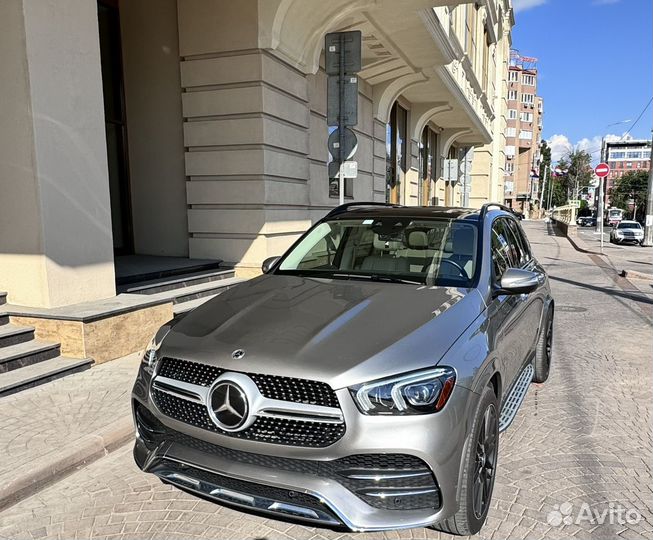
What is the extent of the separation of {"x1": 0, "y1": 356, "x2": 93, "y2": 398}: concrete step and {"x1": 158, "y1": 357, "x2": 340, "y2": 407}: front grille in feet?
9.50

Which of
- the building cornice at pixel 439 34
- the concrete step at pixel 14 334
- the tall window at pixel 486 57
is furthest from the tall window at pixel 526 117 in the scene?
the concrete step at pixel 14 334

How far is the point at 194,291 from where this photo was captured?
7250 millimetres

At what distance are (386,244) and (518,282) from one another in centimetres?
102

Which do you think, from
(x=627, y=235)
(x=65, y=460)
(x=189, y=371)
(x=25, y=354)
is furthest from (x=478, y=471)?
(x=627, y=235)

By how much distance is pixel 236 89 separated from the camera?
8.45m

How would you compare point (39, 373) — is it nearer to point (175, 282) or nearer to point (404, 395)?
point (175, 282)

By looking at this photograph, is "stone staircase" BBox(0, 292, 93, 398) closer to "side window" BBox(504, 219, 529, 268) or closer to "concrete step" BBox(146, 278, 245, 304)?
"concrete step" BBox(146, 278, 245, 304)

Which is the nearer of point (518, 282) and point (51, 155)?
point (518, 282)

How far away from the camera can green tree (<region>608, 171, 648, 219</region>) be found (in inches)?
4035

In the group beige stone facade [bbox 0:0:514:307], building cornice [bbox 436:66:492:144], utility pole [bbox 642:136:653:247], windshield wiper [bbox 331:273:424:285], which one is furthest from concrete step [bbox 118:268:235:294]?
utility pole [bbox 642:136:653:247]

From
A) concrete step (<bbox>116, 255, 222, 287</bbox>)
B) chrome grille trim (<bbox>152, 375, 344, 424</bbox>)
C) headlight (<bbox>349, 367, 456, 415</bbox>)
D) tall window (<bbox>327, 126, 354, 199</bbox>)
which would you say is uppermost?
tall window (<bbox>327, 126, 354, 199</bbox>)

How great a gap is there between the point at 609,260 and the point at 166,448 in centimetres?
1801

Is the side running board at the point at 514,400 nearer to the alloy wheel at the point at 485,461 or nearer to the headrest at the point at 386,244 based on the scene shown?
the alloy wheel at the point at 485,461

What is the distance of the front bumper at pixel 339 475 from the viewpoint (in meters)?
→ 2.23
